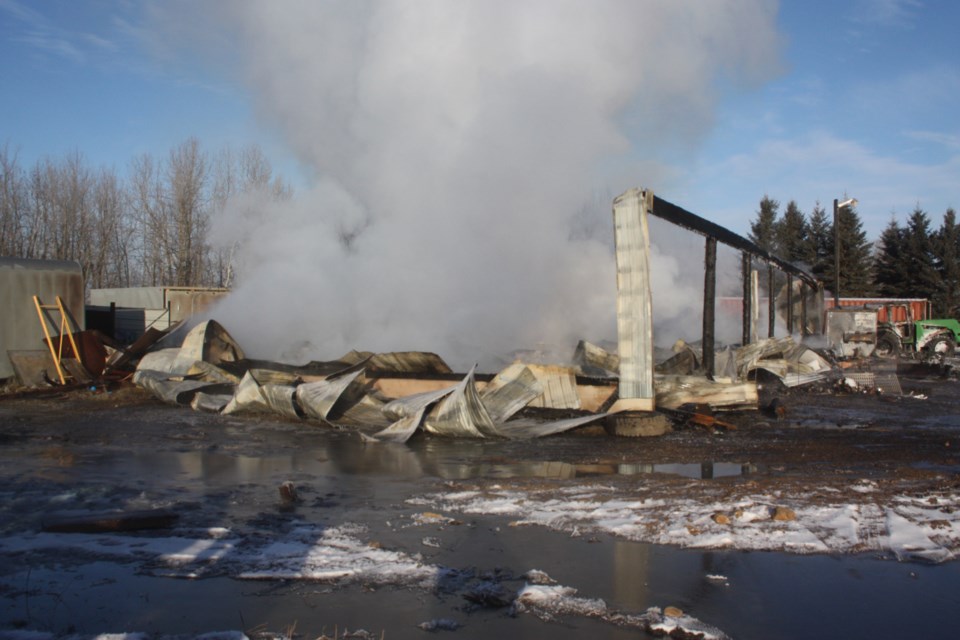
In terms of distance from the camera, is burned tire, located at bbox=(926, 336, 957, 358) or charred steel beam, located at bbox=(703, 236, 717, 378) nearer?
charred steel beam, located at bbox=(703, 236, 717, 378)

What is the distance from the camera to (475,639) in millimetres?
3182

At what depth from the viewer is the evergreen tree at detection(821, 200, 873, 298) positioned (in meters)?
46.7

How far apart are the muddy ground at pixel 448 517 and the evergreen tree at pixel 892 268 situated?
134 ft

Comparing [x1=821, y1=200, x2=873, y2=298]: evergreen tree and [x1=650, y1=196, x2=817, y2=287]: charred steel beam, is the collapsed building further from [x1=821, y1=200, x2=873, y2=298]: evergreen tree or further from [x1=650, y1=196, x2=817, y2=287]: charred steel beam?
[x1=821, y1=200, x2=873, y2=298]: evergreen tree

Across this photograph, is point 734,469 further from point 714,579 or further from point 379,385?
point 379,385

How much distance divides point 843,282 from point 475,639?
49.1m

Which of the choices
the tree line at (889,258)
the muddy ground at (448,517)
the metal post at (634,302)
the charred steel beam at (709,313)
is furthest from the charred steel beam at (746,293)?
the tree line at (889,258)

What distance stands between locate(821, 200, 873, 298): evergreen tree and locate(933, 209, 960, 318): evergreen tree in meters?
3.80

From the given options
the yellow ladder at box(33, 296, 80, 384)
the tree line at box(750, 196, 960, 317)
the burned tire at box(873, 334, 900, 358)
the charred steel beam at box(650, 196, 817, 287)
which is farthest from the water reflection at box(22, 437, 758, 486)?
the tree line at box(750, 196, 960, 317)

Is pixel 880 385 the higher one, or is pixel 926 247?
pixel 926 247

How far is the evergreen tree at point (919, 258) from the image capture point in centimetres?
4459

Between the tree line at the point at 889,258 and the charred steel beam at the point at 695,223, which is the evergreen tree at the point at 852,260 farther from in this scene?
the charred steel beam at the point at 695,223

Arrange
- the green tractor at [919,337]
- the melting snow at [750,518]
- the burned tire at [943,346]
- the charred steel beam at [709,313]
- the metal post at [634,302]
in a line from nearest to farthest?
1. the melting snow at [750,518]
2. the metal post at [634,302]
3. the charred steel beam at [709,313]
4. the burned tire at [943,346]
5. the green tractor at [919,337]

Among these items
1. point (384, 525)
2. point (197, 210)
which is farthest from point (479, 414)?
point (197, 210)
